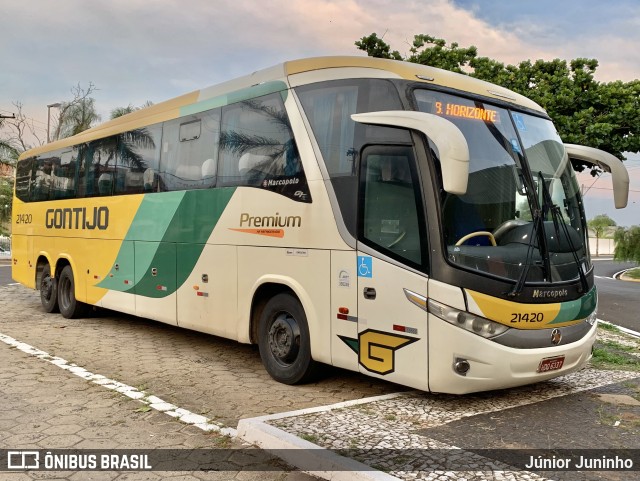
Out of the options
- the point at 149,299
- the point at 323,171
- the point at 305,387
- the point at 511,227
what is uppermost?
the point at 323,171

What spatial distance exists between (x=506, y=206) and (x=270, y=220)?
263 cm

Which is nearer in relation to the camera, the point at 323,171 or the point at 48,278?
the point at 323,171

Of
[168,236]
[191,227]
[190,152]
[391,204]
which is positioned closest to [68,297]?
[168,236]

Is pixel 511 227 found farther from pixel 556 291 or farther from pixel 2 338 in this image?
pixel 2 338

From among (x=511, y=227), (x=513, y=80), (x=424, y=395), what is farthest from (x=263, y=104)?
(x=513, y=80)

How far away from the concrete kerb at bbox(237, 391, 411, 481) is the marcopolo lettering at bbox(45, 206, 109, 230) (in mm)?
6654

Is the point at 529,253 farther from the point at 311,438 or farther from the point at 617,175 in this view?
the point at 311,438

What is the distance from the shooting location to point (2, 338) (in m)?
9.65

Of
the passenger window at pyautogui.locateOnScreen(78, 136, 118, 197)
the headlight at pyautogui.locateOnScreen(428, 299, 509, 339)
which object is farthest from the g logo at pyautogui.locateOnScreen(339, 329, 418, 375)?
the passenger window at pyautogui.locateOnScreen(78, 136, 118, 197)

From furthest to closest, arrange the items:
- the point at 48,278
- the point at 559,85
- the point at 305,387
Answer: the point at 559,85, the point at 48,278, the point at 305,387

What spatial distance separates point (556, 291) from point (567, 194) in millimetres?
1314

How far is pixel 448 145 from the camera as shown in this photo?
509cm

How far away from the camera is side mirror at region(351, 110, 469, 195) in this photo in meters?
5.03

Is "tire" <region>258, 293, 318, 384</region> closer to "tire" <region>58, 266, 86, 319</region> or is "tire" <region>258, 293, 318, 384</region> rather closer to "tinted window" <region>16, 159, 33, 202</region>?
"tire" <region>58, 266, 86, 319</region>
